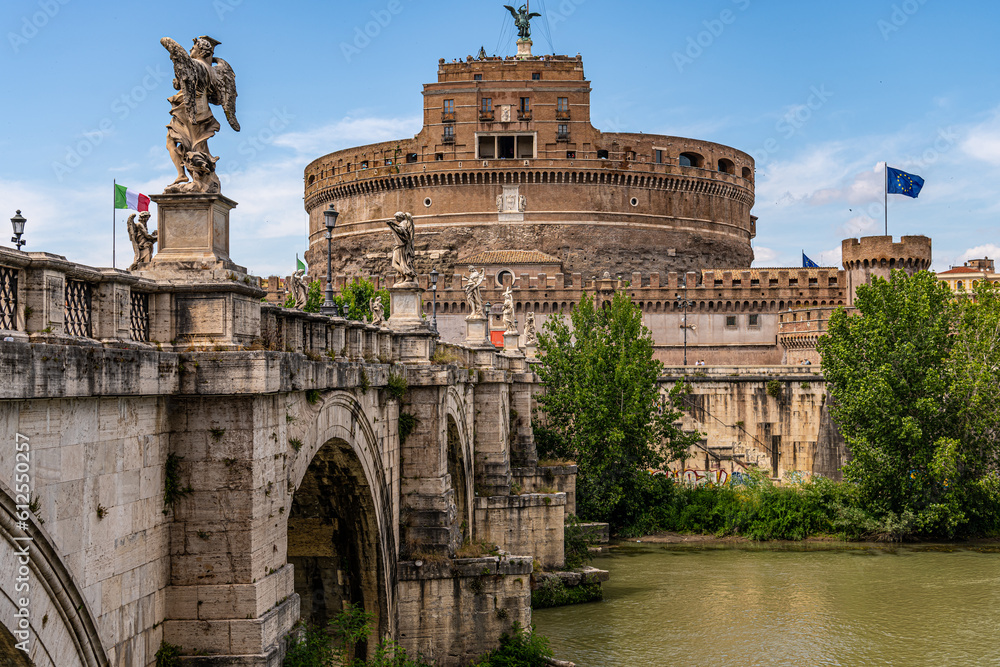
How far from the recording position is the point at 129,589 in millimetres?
6430

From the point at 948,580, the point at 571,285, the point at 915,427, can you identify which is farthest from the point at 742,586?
the point at 571,285

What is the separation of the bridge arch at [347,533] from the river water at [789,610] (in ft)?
22.2

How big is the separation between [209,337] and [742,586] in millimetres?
21015

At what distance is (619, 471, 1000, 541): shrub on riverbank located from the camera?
30.7 metres

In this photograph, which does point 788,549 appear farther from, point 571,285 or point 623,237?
point 623,237

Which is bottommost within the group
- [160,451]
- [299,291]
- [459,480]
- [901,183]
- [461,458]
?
[459,480]

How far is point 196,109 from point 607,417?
25.2 meters

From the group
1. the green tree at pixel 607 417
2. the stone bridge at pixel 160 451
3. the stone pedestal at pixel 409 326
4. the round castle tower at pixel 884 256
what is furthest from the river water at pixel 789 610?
the round castle tower at pixel 884 256

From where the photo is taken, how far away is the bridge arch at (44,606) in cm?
507

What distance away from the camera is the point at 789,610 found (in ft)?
74.9

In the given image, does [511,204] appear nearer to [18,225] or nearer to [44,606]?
[18,225]

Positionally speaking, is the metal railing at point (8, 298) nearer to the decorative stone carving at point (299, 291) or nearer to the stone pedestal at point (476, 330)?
the decorative stone carving at point (299, 291)

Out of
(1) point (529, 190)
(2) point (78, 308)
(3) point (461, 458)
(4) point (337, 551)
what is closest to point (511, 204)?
(1) point (529, 190)

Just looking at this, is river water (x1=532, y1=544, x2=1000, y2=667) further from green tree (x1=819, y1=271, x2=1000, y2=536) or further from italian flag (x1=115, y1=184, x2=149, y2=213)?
italian flag (x1=115, y1=184, x2=149, y2=213)
